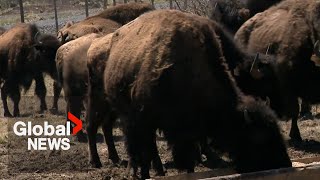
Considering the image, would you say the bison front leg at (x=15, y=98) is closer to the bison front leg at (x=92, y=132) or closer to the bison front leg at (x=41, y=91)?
the bison front leg at (x=41, y=91)

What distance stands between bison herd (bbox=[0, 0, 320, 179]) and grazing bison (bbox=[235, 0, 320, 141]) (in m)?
0.01

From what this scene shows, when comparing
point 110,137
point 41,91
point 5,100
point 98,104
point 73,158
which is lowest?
point 5,100

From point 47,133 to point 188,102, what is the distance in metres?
5.37

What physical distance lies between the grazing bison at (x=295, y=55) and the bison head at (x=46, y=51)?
4.52 meters

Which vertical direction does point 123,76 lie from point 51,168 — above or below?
above

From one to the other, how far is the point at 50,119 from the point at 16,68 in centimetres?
197

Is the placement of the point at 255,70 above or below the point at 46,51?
above

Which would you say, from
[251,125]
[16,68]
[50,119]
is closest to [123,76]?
[251,125]

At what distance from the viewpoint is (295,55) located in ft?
28.1

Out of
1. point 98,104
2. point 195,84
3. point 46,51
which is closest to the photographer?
point 195,84

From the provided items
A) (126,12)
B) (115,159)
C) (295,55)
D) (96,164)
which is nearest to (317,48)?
(295,55)

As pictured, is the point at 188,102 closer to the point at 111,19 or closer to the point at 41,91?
the point at 111,19

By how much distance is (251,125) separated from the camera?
18.0ft

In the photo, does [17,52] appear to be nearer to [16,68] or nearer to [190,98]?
[16,68]
